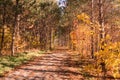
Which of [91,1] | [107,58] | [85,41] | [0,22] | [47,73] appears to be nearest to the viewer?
[107,58]

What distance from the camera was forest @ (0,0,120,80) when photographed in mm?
14484

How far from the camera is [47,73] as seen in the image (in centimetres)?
2147

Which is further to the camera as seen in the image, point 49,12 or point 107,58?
point 49,12

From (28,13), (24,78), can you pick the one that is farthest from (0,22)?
(24,78)

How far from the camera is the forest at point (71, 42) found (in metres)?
14.5

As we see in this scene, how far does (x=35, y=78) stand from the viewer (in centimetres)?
1903

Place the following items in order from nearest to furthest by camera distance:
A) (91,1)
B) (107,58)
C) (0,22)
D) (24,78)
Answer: (107,58) → (24,78) → (91,1) → (0,22)

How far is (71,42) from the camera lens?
4441cm

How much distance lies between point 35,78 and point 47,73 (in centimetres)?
256

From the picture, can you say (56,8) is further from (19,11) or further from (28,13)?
(19,11)

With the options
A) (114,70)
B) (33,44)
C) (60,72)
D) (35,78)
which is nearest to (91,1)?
(60,72)

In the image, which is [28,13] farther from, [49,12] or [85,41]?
[49,12]

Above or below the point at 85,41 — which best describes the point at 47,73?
below

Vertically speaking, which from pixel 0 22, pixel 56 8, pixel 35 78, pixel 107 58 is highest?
pixel 56 8
